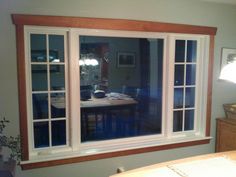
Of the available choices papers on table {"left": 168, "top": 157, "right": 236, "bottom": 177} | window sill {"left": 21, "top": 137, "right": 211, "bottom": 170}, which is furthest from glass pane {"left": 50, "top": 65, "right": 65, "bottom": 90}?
papers on table {"left": 168, "top": 157, "right": 236, "bottom": 177}

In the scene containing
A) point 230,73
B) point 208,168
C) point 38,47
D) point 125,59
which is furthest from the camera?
point 125,59

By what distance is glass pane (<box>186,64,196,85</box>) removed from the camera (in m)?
3.25

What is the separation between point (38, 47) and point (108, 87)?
1.14 meters

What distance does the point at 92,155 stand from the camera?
271 cm

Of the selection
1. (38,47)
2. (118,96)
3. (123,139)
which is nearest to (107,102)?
(118,96)

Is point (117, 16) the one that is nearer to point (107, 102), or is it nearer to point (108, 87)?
point (108, 87)

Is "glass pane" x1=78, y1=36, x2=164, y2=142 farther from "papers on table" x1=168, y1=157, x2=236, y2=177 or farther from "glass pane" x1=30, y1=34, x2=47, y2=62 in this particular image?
"papers on table" x1=168, y1=157, x2=236, y2=177

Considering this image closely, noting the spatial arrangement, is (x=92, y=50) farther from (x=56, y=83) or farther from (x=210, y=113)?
(x=210, y=113)

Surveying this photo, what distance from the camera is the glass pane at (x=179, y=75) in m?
3.17

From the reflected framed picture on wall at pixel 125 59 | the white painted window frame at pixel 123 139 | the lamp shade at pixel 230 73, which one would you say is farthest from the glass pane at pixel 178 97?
the lamp shade at pixel 230 73

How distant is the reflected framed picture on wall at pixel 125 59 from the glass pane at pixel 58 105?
1168 mm

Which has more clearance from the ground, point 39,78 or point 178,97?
point 39,78

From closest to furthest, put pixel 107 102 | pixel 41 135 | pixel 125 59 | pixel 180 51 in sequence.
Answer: pixel 41 135
pixel 180 51
pixel 107 102
pixel 125 59

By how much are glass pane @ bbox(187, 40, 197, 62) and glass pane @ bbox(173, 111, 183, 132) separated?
2.39ft
